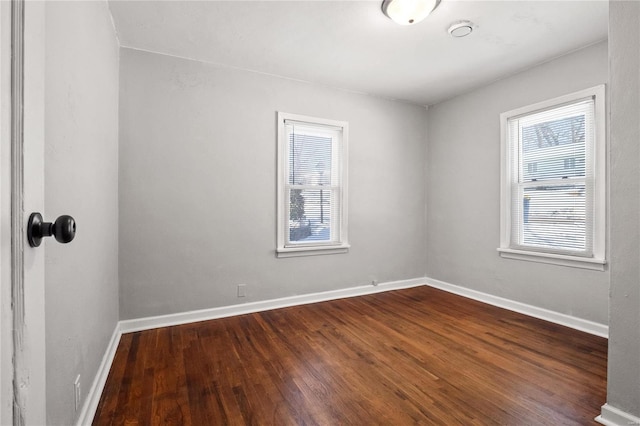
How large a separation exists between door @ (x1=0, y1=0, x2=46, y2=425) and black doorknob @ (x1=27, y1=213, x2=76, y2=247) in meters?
0.02

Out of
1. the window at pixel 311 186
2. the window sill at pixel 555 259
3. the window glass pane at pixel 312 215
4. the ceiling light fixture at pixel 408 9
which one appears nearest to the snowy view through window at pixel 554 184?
the window sill at pixel 555 259

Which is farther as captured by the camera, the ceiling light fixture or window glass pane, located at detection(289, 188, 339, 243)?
window glass pane, located at detection(289, 188, 339, 243)

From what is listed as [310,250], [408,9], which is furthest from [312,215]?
[408,9]

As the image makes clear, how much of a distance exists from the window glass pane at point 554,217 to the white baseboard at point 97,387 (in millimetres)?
4062

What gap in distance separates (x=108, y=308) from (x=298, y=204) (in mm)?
2118

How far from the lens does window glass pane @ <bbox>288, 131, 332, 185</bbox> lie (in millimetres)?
3648

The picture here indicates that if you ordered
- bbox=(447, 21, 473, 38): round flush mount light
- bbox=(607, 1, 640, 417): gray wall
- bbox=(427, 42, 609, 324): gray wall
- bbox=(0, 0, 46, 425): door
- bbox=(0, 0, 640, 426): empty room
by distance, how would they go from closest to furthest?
1. bbox=(0, 0, 46, 425): door
2. bbox=(0, 0, 640, 426): empty room
3. bbox=(607, 1, 640, 417): gray wall
4. bbox=(447, 21, 473, 38): round flush mount light
5. bbox=(427, 42, 609, 324): gray wall

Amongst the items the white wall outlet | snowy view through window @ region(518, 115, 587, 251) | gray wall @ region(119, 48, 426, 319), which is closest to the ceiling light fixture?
gray wall @ region(119, 48, 426, 319)

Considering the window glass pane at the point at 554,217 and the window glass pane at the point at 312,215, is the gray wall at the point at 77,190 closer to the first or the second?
the window glass pane at the point at 312,215

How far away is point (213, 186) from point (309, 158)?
122 centimetres

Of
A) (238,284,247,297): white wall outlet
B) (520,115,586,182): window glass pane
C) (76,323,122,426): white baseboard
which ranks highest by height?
(520,115,586,182): window glass pane

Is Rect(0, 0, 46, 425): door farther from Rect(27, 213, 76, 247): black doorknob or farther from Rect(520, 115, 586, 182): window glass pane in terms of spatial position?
Rect(520, 115, 586, 182): window glass pane

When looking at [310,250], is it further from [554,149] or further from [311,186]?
[554,149]

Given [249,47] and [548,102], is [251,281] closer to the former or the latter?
[249,47]
